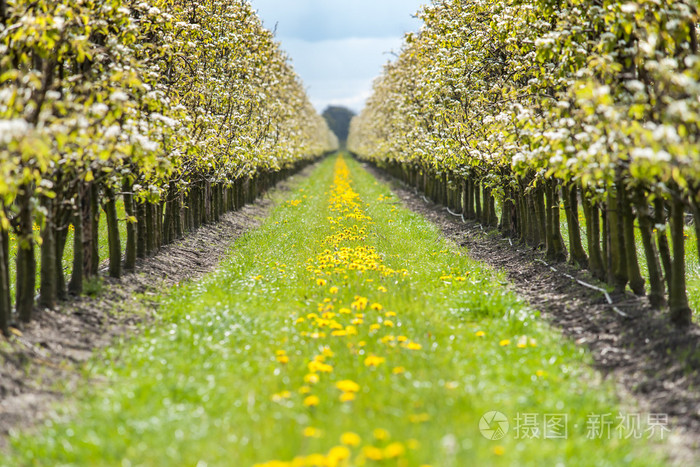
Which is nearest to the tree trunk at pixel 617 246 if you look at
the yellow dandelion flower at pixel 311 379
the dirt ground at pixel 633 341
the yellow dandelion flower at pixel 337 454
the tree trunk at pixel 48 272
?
the dirt ground at pixel 633 341

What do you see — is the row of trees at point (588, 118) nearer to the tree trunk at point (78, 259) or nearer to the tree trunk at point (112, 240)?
the tree trunk at point (78, 259)

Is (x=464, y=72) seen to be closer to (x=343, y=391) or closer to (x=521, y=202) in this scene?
(x=521, y=202)

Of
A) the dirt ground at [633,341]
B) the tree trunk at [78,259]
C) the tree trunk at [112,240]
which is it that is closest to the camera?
the dirt ground at [633,341]

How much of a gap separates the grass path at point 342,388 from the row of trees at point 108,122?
7.62 ft

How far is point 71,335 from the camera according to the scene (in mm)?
8953

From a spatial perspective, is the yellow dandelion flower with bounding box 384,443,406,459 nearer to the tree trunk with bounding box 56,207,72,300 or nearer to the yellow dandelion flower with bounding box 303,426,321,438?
the yellow dandelion flower with bounding box 303,426,321,438

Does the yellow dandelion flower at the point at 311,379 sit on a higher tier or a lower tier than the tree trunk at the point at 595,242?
lower

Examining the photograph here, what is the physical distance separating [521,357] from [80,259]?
8.15 metres

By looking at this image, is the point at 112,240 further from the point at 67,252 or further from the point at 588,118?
the point at 588,118

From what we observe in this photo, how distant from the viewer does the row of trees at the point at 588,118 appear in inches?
264

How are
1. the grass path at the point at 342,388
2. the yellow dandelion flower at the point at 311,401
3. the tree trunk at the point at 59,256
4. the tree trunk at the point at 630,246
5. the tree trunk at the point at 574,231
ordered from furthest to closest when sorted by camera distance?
1. the tree trunk at the point at 574,231
2. the tree trunk at the point at 59,256
3. the tree trunk at the point at 630,246
4. the yellow dandelion flower at the point at 311,401
5. the grass path at the point at 342,388

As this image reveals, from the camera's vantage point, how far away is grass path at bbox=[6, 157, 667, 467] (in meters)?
5.44

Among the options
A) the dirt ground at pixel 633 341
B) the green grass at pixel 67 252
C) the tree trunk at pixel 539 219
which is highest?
the tree trunk at pixel 539 219

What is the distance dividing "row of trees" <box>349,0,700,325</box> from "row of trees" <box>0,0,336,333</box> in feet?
18.9
